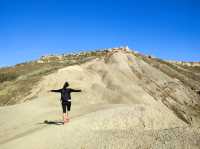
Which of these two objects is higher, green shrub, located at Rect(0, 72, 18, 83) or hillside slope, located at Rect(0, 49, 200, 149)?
green shrub, located at Rect(0, 72, 18, 83)

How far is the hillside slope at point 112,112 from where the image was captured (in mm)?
13008

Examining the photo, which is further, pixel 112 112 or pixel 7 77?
pixel 7 77

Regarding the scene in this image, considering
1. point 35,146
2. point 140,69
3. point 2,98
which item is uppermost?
point 140,69

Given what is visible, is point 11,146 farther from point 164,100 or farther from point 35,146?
point 164,100

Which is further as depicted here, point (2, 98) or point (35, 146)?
point (2, 98)

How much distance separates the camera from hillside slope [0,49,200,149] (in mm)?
13008

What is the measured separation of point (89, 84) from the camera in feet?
142

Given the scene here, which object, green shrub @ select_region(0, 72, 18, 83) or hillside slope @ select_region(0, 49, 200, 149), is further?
green shrub @ select_region(0, 72, 18, 83)

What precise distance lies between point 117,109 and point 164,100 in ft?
91.7

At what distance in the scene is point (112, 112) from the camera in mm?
18984

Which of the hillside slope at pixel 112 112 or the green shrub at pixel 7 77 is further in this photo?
the green shrub at pixel 7 77

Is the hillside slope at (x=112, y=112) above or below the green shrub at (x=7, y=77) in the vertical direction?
below

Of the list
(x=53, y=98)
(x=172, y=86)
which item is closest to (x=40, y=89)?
(x=53, y=98)

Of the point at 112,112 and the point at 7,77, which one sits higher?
the point at 7,77
